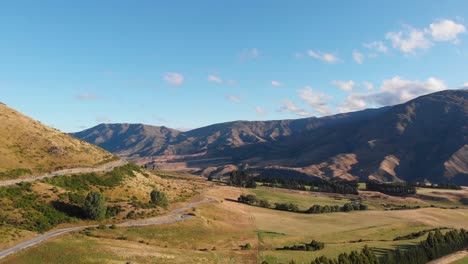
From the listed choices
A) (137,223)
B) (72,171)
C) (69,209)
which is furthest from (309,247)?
(72,171)

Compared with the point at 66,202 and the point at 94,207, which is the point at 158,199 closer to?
the point at 94,207

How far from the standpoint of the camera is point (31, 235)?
68062mm

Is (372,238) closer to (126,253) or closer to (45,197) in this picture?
(126,253)

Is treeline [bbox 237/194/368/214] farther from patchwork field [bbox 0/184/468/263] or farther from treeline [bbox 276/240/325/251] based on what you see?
treeline [bbox 276/240/325/251]

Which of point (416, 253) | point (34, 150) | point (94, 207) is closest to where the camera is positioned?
point (416, 253)

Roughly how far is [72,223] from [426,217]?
125 metres

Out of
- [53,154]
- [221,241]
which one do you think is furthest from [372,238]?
[53,154]

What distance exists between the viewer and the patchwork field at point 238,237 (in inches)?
2515

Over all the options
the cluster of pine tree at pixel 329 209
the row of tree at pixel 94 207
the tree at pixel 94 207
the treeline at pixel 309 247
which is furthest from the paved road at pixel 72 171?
the cluster of pine tree at pixel 329 209

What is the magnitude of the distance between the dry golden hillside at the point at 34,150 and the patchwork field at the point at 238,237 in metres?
37.1

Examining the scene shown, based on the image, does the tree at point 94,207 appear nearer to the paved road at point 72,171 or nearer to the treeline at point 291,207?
the paved road at point 72,171

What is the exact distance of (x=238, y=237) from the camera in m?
93.7

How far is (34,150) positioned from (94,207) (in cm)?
4071

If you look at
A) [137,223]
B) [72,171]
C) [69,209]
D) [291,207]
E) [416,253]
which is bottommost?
[416,253]
